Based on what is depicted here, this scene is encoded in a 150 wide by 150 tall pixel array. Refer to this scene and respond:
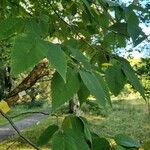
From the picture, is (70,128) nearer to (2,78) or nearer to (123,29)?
(123,29)

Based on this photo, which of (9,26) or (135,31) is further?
(135,31)

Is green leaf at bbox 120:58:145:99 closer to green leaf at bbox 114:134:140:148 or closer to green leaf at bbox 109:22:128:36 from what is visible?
green leaf at bbox 114:134:140:148

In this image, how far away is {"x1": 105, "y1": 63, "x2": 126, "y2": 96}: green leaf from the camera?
1219 millimetres

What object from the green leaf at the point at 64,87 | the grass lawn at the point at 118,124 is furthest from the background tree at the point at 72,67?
the grass lawn at the point at 118,124

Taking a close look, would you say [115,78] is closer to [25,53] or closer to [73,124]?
[73,124]

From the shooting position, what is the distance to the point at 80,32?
197cm

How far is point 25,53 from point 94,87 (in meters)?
0.16

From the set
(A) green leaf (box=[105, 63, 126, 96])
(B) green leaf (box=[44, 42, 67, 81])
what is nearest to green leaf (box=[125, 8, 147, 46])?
(A) green leaf (box=[105, 63, 126, 96])

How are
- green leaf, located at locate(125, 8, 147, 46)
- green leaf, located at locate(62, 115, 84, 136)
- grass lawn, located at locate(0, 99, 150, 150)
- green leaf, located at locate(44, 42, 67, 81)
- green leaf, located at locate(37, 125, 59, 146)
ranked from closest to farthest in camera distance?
1. green leaf, located at locate(44, 42, 67, 81)
2. green leaf, located at locate(62, 115, 84, 136)
3. green leaf, located at locate(37, 125, 59, 146)
4. green leaf, located at locate(125, 8, 147, 46)
5. grass lawn, located at locate(0, 99, 150, 150)

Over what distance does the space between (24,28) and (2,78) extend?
2081cm

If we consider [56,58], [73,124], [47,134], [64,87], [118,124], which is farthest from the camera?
[118,124]

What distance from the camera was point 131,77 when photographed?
3.84ft

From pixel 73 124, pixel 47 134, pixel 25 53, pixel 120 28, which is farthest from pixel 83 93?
pixel 120 28

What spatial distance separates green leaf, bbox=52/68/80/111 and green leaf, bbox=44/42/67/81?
0.10 meters
